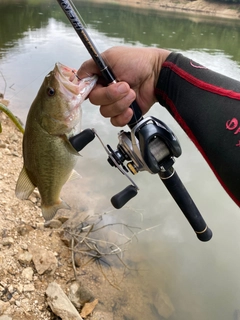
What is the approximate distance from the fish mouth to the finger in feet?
0.11

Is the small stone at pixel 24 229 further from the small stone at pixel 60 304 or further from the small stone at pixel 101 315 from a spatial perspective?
the small stone at pixel 101 315

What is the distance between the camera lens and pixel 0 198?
3.48 m

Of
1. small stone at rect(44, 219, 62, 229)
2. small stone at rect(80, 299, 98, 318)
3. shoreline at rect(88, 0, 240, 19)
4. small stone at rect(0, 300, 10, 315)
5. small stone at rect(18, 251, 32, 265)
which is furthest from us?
shoreline at rect(88, 0, 240, 19)

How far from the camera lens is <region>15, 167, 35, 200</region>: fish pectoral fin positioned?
1736 mm

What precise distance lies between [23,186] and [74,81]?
0.64 m

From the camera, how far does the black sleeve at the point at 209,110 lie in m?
1.38

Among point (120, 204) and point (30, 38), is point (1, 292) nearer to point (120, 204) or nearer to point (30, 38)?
point (120, 204)

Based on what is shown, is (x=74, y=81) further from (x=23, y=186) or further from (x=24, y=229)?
(x=24, y=229)

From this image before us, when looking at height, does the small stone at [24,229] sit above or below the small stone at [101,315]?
above

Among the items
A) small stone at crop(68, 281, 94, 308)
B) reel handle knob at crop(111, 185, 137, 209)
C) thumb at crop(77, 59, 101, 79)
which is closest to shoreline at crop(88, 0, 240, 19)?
small stone at crop(68, 281, 94, 308)

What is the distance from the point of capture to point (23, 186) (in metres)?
1.75

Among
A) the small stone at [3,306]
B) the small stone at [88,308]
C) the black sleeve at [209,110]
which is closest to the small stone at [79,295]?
the small stone at [88,308]

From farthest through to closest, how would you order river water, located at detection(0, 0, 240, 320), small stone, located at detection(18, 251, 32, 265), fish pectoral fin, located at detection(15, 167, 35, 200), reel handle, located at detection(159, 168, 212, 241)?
river water, located at detection(0, 0, 240, 320) → small stone, located at detection(18, 251, 32, 265) → fish pectoral fin, located at detection(15, 167, 35, 200) → reel handle, located at detection(159, 168, 212, 241)

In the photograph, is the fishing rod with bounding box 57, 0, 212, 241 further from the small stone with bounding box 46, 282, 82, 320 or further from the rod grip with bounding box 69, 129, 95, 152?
the small stone with bounding box 46, 282, 82, 320
